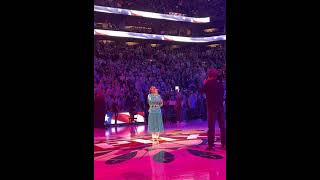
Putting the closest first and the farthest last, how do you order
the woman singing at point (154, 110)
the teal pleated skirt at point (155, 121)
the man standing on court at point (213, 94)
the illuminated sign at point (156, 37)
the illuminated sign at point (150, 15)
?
the man standing on court at point (213, 94) → the woman singing at point (154, 110) → the teal pleated skirt at point (155, 121) → the illuminated sign at point (150, 15) → the illuminated sign at point (156, 37)

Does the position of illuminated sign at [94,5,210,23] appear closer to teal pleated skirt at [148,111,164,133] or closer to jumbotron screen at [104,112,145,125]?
jumbotron screen at [104,112,145,125]

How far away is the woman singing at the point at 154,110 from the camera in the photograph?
24.7ft

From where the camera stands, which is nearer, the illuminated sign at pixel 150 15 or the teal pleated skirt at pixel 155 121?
the teal pleated skirt at pixel 155 121

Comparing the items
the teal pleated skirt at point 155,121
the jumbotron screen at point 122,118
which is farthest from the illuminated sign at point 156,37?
the teal pleated skirt at point 155,121

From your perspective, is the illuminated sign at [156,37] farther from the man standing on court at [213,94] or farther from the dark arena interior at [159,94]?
the man standing on court at [213,94]

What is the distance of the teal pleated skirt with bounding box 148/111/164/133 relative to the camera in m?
7.65

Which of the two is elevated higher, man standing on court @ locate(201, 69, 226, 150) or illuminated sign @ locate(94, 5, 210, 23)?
illuminated sign @ locate(94, 5, 210, 23)

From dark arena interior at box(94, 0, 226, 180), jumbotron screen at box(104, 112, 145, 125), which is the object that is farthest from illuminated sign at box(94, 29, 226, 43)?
jumbotron screen at box(104, 112, 145, 125)

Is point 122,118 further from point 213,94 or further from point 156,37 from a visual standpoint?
point 156,37

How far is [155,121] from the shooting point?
7.70 meters
